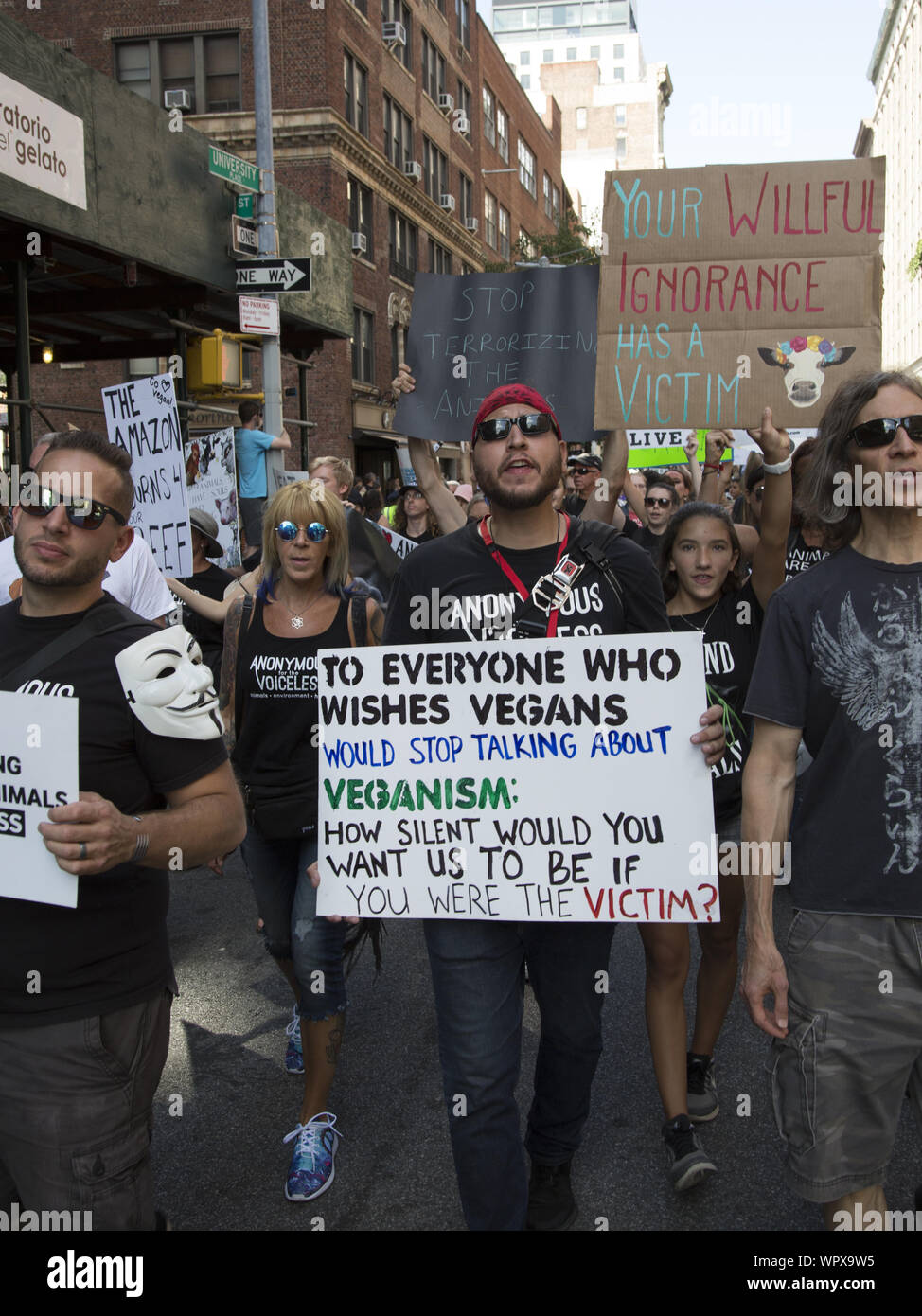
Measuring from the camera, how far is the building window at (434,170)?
35719mm

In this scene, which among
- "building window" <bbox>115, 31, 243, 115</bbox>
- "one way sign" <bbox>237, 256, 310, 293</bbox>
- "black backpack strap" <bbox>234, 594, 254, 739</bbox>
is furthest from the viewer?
"building window" <bbox>115, 31, 243, 115</bbox>

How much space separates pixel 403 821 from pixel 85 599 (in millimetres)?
986

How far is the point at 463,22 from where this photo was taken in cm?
4044

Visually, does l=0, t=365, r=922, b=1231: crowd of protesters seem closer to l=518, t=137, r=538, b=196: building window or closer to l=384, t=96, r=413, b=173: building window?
l=384, t=96, r=413, b=173: building window

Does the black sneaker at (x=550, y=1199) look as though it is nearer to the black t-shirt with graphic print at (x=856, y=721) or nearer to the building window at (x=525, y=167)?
the black t-shirt with graphic print at (x=856, y=721)

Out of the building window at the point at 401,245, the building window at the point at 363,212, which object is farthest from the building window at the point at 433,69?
the building window at the point at 363,212

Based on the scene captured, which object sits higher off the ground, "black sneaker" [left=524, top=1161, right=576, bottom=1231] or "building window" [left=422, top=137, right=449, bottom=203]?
"building window" [left=422, top=137, right=449, bottom=203]

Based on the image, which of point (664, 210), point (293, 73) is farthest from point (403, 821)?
point (293, 73)

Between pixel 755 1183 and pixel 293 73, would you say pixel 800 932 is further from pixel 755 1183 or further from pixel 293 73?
pixel 293 73

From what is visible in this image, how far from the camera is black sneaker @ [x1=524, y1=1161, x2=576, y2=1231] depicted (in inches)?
117

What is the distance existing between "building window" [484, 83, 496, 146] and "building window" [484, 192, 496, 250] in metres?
2.17

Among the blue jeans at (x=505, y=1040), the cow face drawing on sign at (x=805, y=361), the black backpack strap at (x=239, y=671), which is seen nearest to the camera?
the blue jeans at (x=505, y=1040)

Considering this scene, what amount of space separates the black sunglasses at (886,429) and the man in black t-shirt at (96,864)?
5.04 feet

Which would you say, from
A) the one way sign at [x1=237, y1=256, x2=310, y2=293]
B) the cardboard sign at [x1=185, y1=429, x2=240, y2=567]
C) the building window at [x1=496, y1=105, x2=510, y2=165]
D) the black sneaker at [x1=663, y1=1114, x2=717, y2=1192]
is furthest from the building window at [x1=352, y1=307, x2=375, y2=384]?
the black sneaker at [x1=663, y1=1114, x2=717, y2=1192]
